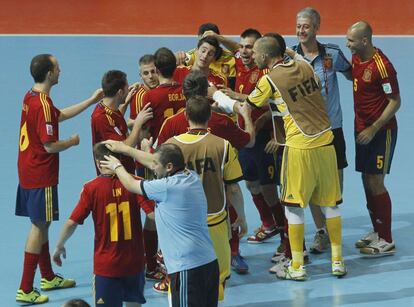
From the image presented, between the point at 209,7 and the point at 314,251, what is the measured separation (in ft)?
40.0

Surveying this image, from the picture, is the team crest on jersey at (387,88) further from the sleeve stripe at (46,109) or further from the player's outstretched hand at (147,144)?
the sleeve stripe at (46,109)

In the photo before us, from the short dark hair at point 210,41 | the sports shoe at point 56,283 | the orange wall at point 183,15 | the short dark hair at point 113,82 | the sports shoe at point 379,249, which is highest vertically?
the orange wall at point 183,15

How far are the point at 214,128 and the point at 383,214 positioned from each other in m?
2.42

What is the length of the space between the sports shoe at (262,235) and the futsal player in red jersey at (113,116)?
200 centimetres

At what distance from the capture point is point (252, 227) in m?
9.92

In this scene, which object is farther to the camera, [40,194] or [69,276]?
[69,276]

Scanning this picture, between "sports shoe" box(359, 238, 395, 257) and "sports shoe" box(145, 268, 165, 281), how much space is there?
2.10 meters

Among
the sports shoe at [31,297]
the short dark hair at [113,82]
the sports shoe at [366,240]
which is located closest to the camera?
the short dark hair at [113,82]

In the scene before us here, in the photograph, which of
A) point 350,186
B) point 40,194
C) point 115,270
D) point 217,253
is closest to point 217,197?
point 217,253

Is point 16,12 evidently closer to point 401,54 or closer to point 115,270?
point 401,54

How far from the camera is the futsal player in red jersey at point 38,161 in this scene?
799cm

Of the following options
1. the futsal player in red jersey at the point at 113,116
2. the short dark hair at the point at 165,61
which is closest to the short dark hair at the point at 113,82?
the futsal player in red jersey at the point at 113,116

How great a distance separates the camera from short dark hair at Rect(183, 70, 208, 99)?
25.0ft

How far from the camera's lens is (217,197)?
24.1 ft
